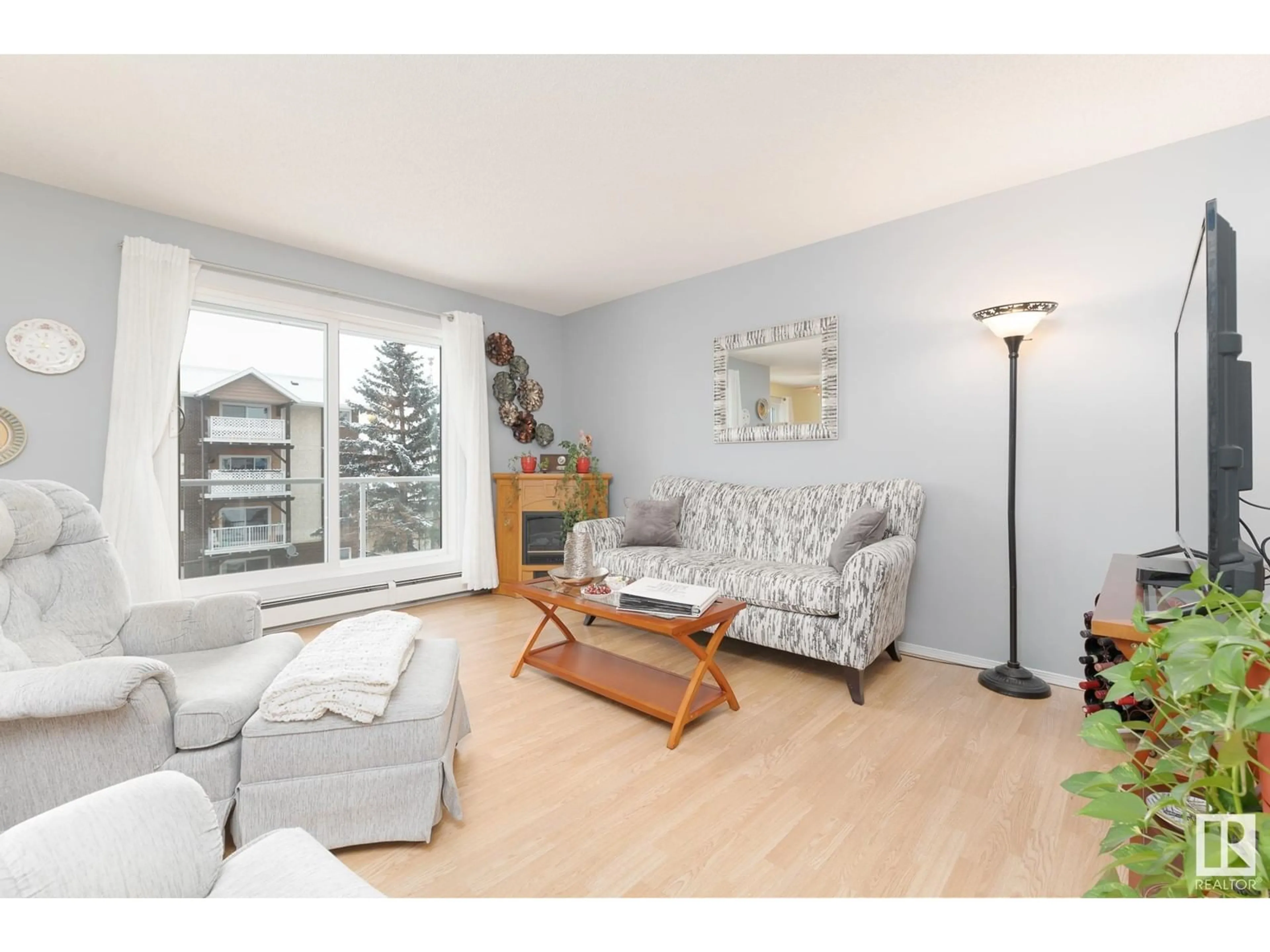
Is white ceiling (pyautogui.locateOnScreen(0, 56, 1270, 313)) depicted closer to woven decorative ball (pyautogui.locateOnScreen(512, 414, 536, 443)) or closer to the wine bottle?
woven decorative ball (pyautogui.locateOnScreen(512, 414, 536, 443))

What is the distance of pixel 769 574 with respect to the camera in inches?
109

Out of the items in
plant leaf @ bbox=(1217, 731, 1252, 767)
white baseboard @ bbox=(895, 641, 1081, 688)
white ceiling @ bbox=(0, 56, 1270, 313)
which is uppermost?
white ceiling @ bbox=(0, 56, 1270, 313)

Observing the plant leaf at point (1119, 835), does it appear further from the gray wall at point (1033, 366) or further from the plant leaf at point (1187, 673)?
the gray wall at point (1033, 366)

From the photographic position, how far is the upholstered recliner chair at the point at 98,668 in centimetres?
128

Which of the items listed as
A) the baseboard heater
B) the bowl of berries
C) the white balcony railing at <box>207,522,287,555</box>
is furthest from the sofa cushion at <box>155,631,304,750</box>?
the white balcony railing at <box>207,522,287,555</box>

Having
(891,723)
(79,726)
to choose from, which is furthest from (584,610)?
(79,726)

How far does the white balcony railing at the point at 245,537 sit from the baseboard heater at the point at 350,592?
0.37 m

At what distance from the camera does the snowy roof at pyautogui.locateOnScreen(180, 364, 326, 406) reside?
10.6 ft

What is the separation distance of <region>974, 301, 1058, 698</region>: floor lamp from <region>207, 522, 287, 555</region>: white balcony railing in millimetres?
4164

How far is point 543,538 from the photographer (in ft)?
14.6

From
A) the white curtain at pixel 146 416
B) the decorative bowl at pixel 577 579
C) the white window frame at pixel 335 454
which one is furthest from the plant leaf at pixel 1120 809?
the white window frame at pixel 335 454

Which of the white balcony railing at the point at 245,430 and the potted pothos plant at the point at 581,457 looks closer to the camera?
the white balcony railing at the point at 245,430

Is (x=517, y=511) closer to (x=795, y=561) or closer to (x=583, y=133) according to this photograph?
(x=795, y=561)

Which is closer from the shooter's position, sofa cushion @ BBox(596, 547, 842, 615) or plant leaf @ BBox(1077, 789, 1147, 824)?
plant leaf @ BBox(1077, 789, 1147, 824)
